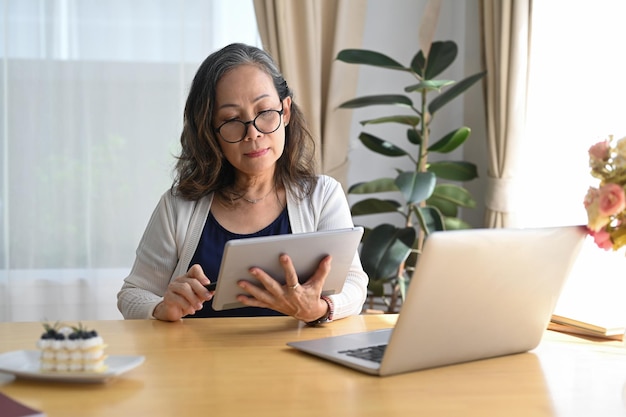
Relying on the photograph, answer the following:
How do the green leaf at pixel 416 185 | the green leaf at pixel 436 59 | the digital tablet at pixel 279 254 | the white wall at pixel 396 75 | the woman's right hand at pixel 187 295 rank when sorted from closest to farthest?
the digital tablet at pixel 279 254 → the woman's right hand at pixel 187 295 → the green leaf at pixel 416 185 → the green leaf at pixel 436 59 → the white wall at pixel 396 75

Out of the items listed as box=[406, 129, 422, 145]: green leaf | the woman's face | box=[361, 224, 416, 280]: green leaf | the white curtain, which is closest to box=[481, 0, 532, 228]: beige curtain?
box=[406, 129, 422, 145]: green leaf

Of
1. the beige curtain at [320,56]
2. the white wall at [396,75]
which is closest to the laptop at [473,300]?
the beige curtain at [320,56]

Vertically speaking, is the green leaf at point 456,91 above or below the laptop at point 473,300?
above

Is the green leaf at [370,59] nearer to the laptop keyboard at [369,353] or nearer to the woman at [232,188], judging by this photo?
the woman at [232,188]

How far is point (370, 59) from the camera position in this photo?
128 inches

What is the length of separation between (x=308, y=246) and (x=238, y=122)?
578 millimetres

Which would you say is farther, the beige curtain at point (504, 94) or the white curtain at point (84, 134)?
the white curtain at point (84, 134)

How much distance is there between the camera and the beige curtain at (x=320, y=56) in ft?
A: 11.6

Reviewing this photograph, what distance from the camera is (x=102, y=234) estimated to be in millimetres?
3547

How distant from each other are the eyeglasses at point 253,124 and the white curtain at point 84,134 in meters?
1.47

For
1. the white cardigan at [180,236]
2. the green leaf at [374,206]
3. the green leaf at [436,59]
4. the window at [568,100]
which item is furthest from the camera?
the green leaf at [374,206]

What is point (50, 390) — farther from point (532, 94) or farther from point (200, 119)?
point (532, 94)

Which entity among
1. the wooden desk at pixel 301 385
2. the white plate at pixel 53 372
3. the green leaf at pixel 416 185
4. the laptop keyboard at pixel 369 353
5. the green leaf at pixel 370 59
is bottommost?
the wooden desk at pixel 301 385

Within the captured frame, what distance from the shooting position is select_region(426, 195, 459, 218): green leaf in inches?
136
